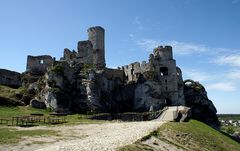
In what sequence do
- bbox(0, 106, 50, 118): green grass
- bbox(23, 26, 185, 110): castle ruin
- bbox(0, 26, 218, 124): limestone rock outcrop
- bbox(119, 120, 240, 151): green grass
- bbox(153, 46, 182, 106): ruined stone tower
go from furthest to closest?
bbox(153, 46, 182, 106): ruined stone tower → bbox(23, 26, 185, 110): castle ruin → bbox(0, 26, 218, 124): limestone rock outcrop → bbox(0, 106, 50, 118): green grass → bbox(119, 120, 240, 151): green grass

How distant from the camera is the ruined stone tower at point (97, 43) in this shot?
91.4 metres

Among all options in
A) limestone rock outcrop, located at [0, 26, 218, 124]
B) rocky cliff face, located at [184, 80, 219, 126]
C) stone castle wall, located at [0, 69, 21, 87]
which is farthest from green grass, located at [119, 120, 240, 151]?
stone castle wall, located at [0, 69, 21, 87]

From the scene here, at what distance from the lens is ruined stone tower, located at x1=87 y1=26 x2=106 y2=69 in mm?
91444

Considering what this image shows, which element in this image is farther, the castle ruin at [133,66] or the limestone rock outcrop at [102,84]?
the castle ruin at [133,66]

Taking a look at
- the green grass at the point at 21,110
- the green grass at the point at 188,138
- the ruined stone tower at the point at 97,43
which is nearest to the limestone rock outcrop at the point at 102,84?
the ruined stone tower at the point at 97,43

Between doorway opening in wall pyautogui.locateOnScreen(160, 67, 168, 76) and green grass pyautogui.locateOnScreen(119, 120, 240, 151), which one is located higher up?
doorway opening in wall pyautogui.locateOnScreen(160, 67, 168, 76)

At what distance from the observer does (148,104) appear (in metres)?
77.9

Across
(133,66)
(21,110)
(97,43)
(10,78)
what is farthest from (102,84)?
(10,78)

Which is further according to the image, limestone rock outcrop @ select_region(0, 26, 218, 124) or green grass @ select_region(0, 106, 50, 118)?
limestone rock outcrop @ select_region(0, 26, 218, 124)

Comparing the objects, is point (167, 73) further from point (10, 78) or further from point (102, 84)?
point (10, 78)

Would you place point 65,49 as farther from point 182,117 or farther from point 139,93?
point 182,117

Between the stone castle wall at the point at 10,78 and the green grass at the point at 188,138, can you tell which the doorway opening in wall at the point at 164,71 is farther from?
the green grass at the point at 188,138

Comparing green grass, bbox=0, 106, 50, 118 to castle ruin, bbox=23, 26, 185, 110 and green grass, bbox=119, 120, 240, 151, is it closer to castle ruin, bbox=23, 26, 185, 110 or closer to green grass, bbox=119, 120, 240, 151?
castle ruin, bbox=23, 26, 185, 110

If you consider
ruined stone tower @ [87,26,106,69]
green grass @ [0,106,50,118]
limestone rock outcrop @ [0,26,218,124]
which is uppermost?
ruined stone tower @ [87,26,106,69]
